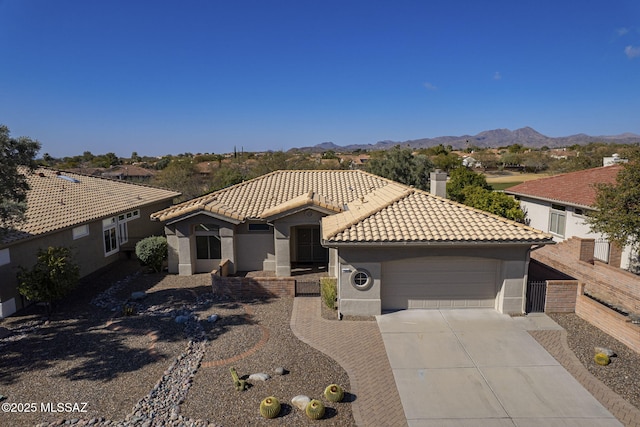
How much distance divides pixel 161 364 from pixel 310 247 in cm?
1157

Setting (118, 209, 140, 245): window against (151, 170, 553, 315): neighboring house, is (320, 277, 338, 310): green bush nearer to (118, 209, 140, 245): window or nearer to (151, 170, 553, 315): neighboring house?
(151, 170, 553, 315): neighboring house

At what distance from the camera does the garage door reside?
14.8 m

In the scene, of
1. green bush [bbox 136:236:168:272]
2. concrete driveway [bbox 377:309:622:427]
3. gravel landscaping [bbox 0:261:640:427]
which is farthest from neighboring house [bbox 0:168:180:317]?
concrete driveway [bbox 377:309:622:427]

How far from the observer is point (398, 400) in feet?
31.6

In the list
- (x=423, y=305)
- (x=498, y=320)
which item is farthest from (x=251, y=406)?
(x=498, y=320)

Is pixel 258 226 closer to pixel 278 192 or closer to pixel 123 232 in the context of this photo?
pixel 278 192

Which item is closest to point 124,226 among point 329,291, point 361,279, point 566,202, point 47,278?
point 47,278

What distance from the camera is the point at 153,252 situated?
67.3ft

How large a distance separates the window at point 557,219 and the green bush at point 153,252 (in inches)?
931

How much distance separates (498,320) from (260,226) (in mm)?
11707

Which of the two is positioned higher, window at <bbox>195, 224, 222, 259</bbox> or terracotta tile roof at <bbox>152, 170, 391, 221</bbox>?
terracotta tile roof at <bbox>152, 170, 391, 221</bbox>

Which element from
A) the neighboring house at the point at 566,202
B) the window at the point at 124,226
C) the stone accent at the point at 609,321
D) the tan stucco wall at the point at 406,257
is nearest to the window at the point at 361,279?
the tan stucco wall at the point at 406,257

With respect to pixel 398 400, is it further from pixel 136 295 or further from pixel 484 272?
pixel 136 295

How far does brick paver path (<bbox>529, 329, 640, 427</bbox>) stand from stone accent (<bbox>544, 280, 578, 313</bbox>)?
1.58 meters
